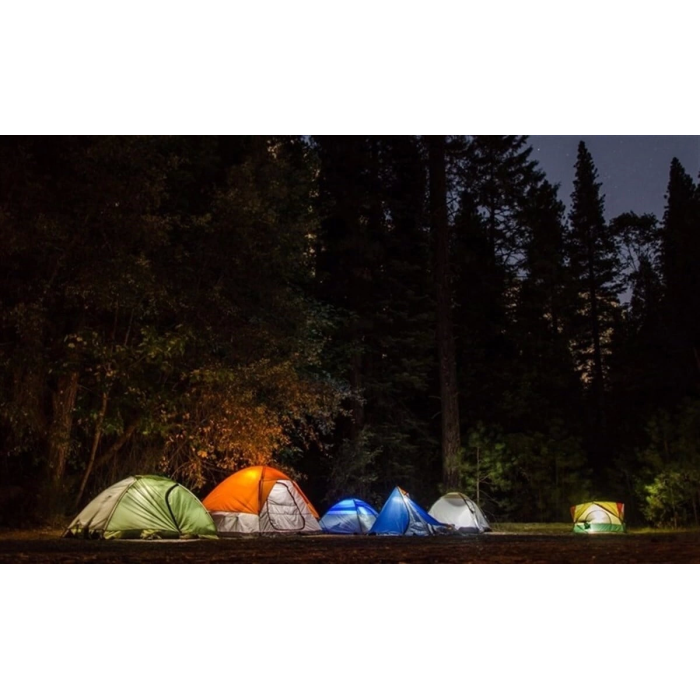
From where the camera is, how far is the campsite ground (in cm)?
766

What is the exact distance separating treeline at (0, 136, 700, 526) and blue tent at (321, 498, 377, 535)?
1.47 m

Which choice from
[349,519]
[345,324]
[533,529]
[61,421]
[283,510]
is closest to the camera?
[61,421]

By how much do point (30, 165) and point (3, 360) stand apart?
114 inches

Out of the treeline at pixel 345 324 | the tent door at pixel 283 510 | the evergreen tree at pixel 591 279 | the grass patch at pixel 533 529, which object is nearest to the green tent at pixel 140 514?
the tent door at pixel 283 510

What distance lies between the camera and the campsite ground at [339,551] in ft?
25.1

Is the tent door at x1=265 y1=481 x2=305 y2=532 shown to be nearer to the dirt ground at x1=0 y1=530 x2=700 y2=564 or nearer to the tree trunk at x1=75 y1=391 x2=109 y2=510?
the dirt ground at x1=0 y1=530 x2=700 y2=564

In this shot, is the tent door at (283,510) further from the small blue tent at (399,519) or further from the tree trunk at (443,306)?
the tree trunk at (443,306)

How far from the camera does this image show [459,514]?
14.0 m

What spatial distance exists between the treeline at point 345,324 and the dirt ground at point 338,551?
7.68ft

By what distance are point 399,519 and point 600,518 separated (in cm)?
379

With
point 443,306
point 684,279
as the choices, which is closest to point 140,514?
point 443,306

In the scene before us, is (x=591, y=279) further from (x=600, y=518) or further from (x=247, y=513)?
(x=247, y=513)
